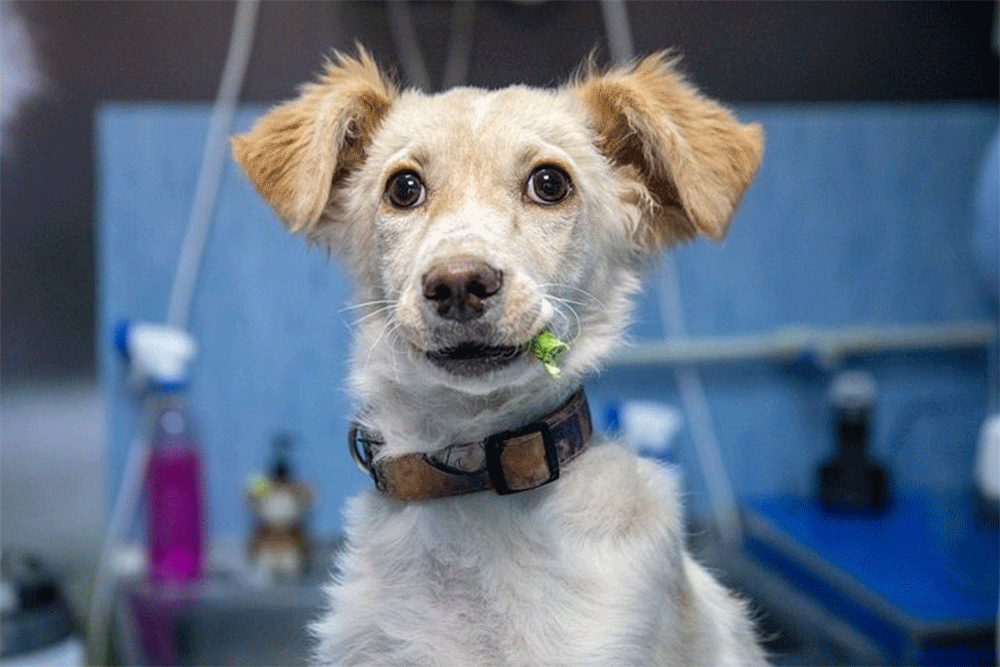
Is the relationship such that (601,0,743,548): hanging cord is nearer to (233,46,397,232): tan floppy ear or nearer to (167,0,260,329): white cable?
(167,0,260,329): white cable

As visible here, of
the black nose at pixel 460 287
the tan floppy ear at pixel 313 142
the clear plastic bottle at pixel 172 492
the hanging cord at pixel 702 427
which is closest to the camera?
the black nose at pixel 460 287

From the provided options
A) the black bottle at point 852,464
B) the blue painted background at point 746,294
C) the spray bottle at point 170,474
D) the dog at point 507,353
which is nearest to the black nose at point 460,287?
the dog at point 507,353

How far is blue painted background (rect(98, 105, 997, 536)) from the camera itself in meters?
1.70

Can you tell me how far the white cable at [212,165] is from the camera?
1.61 m

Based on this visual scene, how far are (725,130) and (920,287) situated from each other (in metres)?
1.25

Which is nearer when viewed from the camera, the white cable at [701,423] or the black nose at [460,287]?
the black nose at [460,287]

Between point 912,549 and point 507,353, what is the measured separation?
3.71ft

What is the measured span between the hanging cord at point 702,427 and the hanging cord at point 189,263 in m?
0.68

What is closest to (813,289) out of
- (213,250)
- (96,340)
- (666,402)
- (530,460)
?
(666,402)

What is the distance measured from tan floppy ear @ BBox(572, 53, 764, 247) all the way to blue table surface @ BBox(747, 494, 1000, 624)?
0.83 metres

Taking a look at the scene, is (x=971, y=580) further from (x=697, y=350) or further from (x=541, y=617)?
(x=541, y=617)

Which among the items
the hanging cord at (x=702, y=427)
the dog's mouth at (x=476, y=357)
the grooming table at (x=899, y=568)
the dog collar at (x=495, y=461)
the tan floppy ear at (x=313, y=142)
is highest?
the tan floppy ear at (x=313, y=142)

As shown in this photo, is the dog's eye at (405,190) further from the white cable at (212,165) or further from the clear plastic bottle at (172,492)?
the clear plastic bottle at (172,492)

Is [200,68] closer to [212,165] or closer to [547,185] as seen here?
[212,165]
